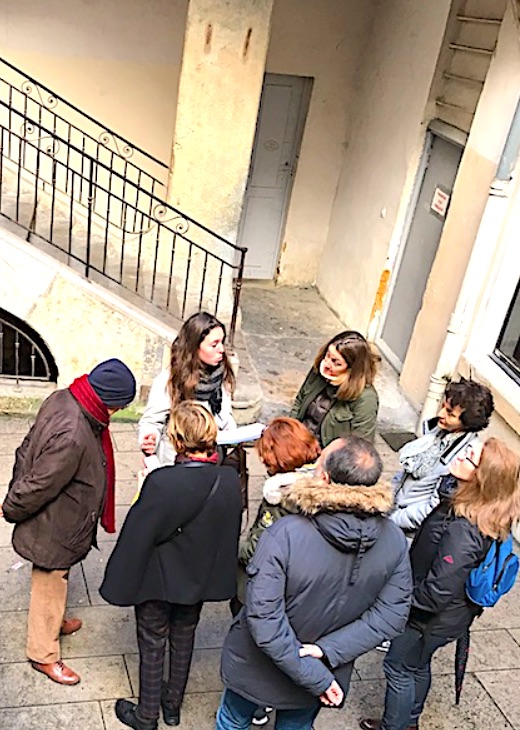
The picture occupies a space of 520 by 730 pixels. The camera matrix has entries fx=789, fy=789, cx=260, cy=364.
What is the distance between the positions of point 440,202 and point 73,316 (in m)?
3.51

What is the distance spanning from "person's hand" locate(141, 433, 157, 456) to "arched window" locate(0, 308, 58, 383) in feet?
7.69

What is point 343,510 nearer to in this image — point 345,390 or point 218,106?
point 345,390

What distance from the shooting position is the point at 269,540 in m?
2.78

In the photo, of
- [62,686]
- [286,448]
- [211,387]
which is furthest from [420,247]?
[62,686]

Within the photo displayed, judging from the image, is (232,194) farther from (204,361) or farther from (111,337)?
(204,361)

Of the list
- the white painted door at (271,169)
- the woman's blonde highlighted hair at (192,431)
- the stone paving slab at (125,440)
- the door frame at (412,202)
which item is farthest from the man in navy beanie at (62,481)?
the white painted door at (271,169)

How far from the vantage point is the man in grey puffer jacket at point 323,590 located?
8.99ft

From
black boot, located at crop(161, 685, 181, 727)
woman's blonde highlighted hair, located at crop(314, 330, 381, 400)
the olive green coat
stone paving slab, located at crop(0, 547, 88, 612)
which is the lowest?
stone paving slab, located at crop(0, 547, 88, 612)

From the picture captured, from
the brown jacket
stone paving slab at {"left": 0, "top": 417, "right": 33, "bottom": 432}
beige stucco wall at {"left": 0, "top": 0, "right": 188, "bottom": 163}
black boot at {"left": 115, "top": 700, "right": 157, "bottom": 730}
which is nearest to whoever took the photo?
the brown jacket

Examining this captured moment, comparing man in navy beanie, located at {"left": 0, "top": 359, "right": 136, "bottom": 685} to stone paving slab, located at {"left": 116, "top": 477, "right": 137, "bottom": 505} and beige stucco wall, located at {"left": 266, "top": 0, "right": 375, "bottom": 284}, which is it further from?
beige stucco wall, located at {"left": 266, "top": 0, "right": 375, "bottom": 284}

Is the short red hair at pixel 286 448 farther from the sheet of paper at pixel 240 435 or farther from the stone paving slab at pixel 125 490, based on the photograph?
the stone paving slab at pixel 125 490

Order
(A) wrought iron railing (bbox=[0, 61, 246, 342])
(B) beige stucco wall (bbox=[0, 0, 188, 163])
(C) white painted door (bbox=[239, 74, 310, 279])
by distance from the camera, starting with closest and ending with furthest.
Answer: (A) wrought iron railing (bbox=[0, 61, 246, 342])
(B) beige stucco wall (bbox=[0, 0, 188, 163])
(C) white painted door (bbox=[239, 74, 310, 279])

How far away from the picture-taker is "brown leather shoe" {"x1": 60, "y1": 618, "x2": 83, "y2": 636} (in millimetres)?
4188

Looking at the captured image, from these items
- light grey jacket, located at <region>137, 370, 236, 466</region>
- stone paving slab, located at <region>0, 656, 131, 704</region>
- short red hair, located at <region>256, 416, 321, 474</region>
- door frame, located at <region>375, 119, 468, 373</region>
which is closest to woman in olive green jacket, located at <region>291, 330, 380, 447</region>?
light grey jacket, located at <region>137, 370, 236, 466</region>
